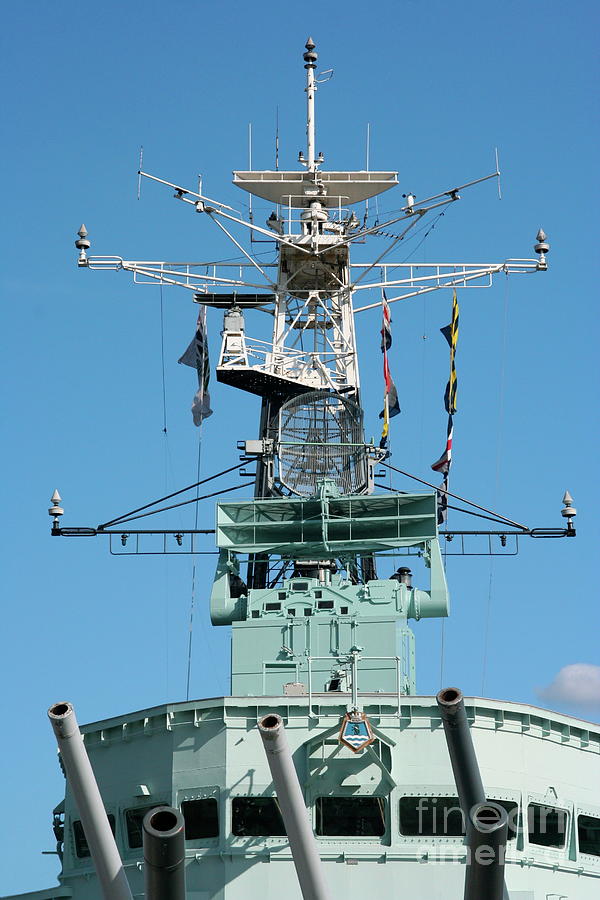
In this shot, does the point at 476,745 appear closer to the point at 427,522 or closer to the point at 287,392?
the point at 427,522

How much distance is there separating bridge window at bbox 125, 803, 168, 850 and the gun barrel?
803cm

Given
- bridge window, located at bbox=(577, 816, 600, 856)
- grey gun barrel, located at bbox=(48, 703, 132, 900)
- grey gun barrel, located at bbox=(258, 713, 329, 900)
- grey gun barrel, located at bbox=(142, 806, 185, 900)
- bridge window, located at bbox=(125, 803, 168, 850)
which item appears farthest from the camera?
bridge window, located at bbox=(577, 816, 600, 856)

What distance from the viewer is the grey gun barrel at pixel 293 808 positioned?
14180 mm

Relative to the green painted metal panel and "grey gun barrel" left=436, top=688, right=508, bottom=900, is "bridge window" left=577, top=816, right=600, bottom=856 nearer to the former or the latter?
the green painted metal panel

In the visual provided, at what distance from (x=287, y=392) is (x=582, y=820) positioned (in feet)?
34.4

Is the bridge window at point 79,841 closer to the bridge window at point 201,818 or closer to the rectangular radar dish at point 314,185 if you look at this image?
the bridge window at point 201,818

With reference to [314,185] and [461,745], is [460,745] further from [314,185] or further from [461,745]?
[314,185]

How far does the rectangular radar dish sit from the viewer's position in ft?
103

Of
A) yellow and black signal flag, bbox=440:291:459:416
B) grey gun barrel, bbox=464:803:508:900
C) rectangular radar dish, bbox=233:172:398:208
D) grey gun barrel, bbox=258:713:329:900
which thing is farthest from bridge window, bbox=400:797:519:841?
rectangular radar dish, bbox=233:172:398:208

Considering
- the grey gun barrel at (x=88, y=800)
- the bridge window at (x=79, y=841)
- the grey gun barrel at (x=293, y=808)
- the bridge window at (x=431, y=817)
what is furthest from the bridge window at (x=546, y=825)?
the grey gun barrel at (x=88, y=800)

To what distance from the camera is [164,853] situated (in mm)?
12367

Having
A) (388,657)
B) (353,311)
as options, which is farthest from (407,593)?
(353,311)

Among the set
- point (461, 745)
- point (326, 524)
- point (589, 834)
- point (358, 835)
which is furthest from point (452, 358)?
point (461, 745)

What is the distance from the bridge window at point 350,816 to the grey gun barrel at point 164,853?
8.41 meters
